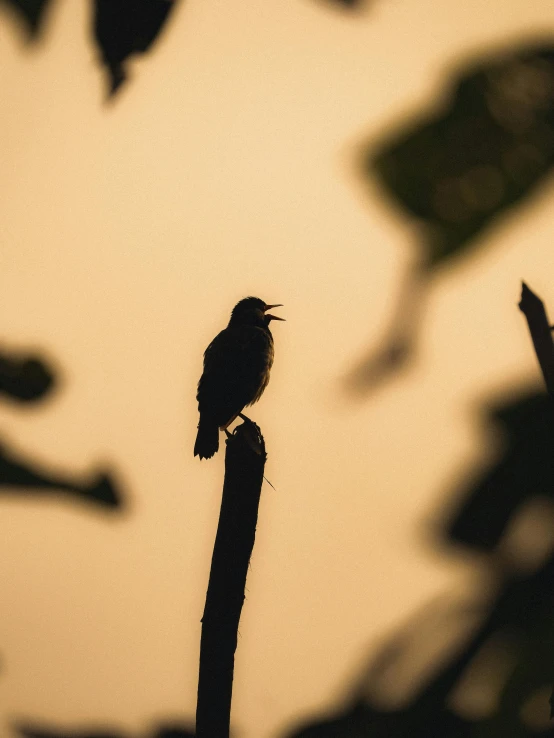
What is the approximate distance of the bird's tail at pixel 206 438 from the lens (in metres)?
4.82

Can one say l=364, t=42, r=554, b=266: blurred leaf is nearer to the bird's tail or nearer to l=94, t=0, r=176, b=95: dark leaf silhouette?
l=94, t=0, r=176, b=95: dark leaf silhouette

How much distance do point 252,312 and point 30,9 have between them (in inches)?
217

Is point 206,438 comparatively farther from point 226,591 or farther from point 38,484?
point 38,484

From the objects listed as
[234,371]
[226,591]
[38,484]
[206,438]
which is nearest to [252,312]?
[234,371]

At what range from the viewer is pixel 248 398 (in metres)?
5.35

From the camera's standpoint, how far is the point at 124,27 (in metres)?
1.09

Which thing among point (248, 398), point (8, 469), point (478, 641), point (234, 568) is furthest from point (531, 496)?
point (248, 398)

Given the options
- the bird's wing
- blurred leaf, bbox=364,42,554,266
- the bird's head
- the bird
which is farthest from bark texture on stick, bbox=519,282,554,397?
the bird's head

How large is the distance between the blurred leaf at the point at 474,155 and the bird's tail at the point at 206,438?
12.2 feet

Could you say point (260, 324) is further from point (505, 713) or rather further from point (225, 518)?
point (505, 713)

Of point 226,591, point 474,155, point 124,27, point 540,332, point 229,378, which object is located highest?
point 124,27

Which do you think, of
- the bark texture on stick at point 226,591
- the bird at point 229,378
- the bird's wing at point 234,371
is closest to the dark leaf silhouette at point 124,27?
the bark texture on stick at point 226,591

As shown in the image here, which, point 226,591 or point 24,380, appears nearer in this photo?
point 24,380

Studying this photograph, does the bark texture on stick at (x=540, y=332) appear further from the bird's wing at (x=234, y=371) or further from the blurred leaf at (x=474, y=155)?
the bird's wing at (x=234, y=371)
